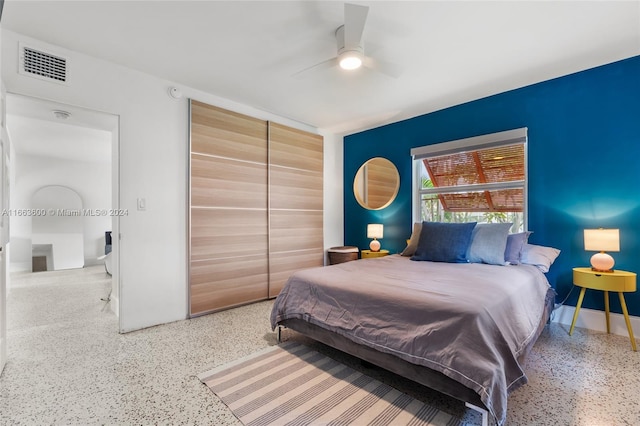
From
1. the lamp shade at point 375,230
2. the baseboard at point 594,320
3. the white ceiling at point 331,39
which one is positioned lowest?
the baseboard at point 594,320

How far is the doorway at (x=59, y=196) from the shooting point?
530 centimetres

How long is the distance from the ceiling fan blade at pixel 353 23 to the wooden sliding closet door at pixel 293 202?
6.82 ft

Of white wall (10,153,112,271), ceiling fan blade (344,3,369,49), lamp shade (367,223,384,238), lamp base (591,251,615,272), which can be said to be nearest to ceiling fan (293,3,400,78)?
ceiling fan blade (344,3,369,49)

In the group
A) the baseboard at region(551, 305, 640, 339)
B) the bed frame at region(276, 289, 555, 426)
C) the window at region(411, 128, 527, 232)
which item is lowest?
the baseboard at region(551, 305, 640, 339)

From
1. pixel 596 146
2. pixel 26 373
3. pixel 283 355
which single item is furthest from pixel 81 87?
pixel 596 146

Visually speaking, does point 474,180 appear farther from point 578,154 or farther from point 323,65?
point 323,65

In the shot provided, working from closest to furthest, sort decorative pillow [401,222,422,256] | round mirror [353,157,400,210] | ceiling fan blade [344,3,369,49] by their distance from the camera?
ceiling fan blade [344,3,369,49], decorative pillow [401,222,422,256], round mirror [353,157,400,210]

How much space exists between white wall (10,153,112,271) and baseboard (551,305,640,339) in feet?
28.7

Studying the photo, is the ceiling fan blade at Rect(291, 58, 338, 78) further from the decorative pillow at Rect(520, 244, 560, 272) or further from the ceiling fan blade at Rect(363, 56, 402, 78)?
the decorative pillow at Rect(520, 244, 560, 272)

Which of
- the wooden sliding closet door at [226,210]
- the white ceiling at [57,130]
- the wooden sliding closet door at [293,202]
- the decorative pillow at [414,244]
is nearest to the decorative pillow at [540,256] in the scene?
the decorative pillow at [414,244]

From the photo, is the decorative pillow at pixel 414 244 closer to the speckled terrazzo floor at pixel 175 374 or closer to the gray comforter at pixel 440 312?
the gray comforter at pixel 440 312

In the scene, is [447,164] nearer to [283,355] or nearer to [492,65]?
[492,65]

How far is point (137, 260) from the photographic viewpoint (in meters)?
2.90

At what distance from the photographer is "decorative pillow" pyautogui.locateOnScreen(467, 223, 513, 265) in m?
2.84
